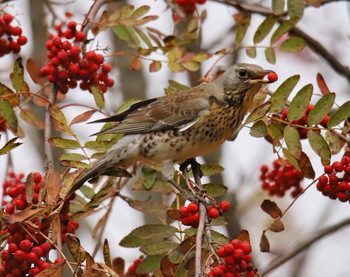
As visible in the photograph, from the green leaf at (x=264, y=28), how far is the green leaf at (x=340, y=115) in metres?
0.82

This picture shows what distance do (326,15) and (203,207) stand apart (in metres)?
4.03

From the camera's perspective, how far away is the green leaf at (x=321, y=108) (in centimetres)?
344

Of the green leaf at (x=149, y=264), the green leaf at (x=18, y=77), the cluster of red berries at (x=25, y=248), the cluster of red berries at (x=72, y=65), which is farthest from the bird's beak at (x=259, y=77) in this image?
the cluster of red berries at (x=25, y=248)

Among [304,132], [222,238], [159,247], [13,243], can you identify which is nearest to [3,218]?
[13,243]

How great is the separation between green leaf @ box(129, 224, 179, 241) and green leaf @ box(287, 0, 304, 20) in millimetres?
1409

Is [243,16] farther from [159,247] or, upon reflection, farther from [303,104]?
[159,247]

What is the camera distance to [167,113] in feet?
14.1

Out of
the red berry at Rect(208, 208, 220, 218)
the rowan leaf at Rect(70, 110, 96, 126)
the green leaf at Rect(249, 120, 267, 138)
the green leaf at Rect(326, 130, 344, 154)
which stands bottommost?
the red berry at Rect(208, 208, 220, 218)

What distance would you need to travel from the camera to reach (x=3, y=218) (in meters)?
2.84

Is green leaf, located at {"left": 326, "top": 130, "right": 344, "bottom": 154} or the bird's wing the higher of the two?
green leaf, located at {"left": 326, "top": 130, "right": 344, "bottom": 154}

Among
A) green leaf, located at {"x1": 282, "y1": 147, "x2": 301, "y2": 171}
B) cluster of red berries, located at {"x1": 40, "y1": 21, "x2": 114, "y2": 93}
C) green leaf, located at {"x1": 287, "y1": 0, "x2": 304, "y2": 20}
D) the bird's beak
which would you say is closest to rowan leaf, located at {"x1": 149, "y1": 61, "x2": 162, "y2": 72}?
cluster of red berries, located at {"x1": 40, "y1": 21, "x2": 114, "y2": 93}

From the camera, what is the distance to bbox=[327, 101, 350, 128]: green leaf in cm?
340

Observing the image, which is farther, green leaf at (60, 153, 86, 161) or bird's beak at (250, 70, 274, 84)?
bird's beak at (250, 70, 274, 84)

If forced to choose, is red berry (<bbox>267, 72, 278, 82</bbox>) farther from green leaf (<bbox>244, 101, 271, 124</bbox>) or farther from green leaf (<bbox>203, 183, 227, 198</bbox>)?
green leaf (<bbox>203, 183, 227, 198</bbox>)
